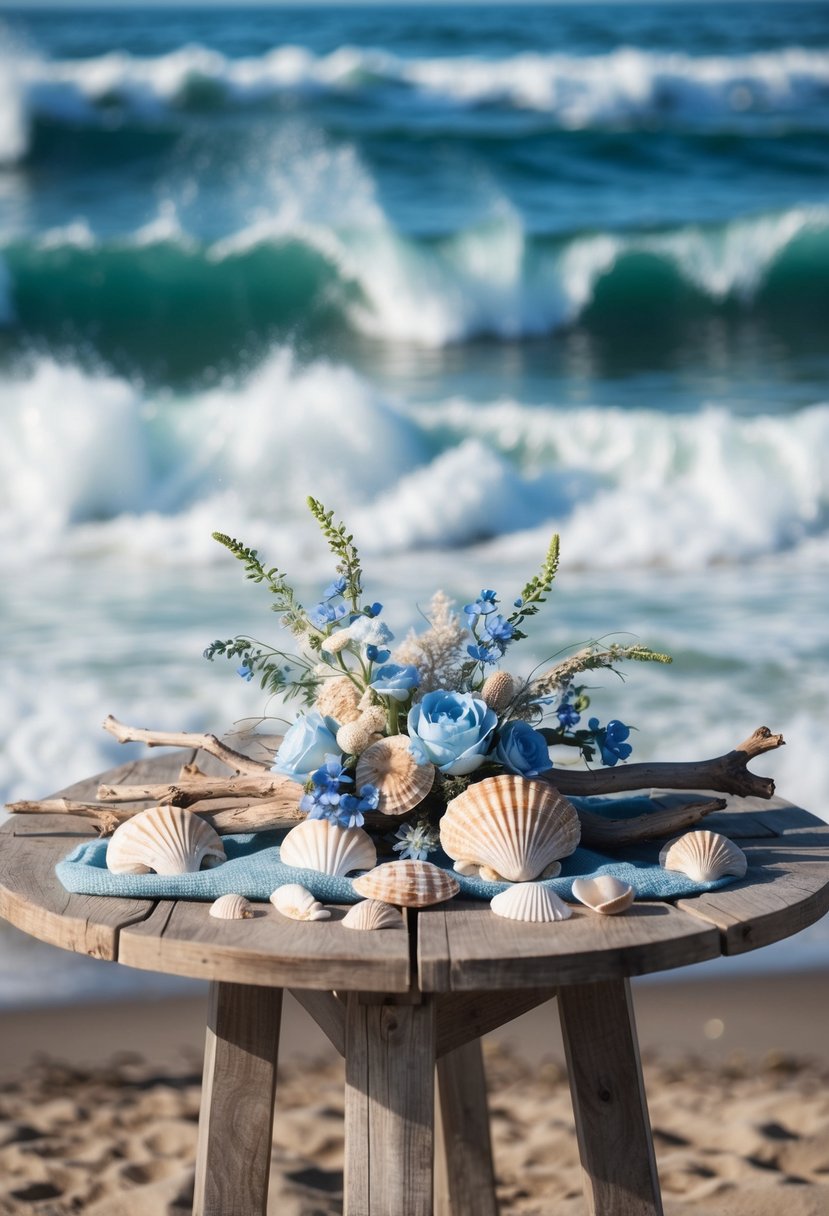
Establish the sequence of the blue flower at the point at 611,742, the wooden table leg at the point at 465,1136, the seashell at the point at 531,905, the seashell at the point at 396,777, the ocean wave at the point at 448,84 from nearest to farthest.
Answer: the seashell at the point at 531,905, the seashell at the point at 396,777, the blue flower at the point at 611,742, the wooden table leg at the point at 465,1136, the ocean wave at the point at 448,84

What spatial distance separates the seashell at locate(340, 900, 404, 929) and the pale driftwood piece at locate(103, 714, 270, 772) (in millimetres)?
331

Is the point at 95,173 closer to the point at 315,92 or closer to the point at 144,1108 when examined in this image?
the point at 315,92

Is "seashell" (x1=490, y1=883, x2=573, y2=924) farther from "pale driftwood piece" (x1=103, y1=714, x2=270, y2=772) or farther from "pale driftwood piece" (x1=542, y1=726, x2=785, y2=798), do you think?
"pale driftwood piece" (x1=103, y1=714, x2=270, y2=772)

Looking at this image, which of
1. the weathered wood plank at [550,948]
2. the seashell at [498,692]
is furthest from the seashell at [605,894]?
the seashell at [498,692]

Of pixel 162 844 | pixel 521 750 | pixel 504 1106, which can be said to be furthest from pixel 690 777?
pixel 504 1106

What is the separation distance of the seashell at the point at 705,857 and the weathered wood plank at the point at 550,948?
0.09 meters

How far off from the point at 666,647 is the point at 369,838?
2770 millimetres

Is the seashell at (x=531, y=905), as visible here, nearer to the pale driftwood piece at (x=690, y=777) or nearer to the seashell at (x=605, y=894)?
the seashell at (x=605, y=894)

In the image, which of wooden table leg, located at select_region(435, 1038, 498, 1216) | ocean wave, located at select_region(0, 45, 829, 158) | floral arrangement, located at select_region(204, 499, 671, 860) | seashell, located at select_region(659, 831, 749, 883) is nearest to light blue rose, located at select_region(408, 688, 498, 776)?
floral arrangement, located at select_region(204, 499, 671, 860)

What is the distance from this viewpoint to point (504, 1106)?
248 centimetres

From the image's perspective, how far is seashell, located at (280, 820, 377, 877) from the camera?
1384 millimetres

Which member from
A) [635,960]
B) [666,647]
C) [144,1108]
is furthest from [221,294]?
[635,960]

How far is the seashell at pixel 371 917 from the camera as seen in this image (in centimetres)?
127

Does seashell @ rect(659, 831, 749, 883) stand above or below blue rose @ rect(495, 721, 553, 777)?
below
